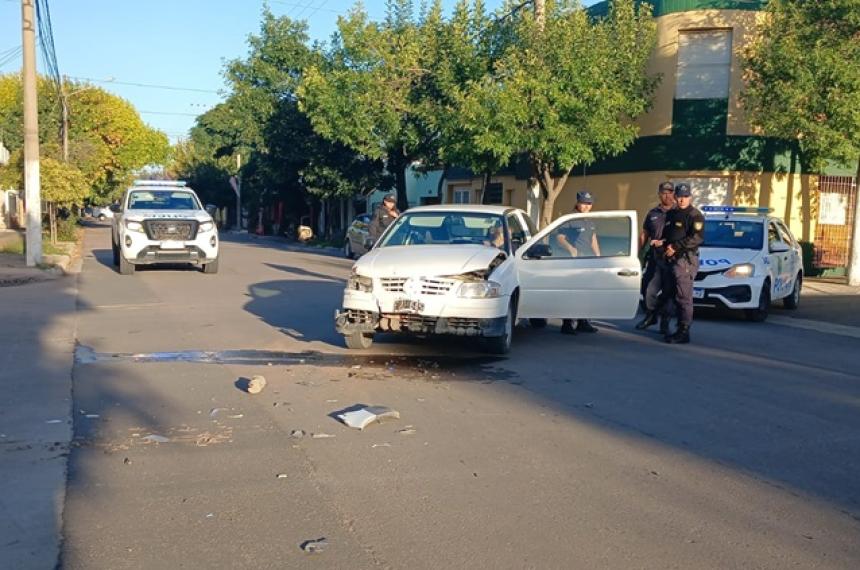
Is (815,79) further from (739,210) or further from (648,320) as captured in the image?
(648,320)

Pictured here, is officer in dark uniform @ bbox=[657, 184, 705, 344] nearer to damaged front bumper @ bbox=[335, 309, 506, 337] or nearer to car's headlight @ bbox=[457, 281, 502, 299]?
damaged front bumper @ bbox=[335, 309, 506, 337]

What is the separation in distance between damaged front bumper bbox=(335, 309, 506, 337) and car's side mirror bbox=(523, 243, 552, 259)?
1270 millimetres

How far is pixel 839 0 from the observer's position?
1802 centimetres

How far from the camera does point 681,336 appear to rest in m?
11.0

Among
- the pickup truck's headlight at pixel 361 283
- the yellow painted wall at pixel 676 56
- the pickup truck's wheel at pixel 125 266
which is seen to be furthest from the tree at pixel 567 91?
the pickup truck's headlight at pixel 361 283

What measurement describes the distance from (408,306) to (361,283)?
61 cm

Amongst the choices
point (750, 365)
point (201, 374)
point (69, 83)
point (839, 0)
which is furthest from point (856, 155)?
point (69, 83)

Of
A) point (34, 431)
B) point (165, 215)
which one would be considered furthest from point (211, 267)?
point (34, 431)

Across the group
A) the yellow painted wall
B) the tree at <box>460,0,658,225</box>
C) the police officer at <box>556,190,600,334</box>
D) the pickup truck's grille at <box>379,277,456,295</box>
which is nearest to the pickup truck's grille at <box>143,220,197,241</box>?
the tree at <box>460,0,658,225</box>

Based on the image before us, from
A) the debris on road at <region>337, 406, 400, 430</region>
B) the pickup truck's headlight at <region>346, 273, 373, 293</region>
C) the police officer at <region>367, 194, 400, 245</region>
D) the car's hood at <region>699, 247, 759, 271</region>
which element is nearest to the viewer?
the debris on road at <region>337, 406, 400, 430</region>

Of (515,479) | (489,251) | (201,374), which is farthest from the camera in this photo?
(489,251)

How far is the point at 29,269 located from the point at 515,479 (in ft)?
53.9

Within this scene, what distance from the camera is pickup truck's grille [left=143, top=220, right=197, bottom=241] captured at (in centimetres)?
1848

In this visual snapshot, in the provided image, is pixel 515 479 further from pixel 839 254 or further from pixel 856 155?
pixel 839 254
